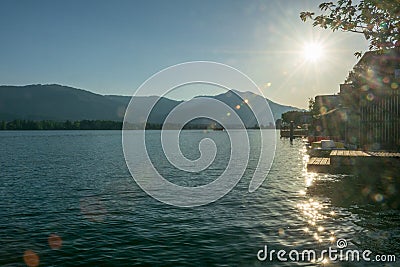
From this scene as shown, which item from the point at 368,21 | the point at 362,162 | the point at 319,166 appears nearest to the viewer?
the point at 368,21

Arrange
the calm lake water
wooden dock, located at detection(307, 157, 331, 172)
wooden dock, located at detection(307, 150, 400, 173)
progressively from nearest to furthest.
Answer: the calm lake water < wooden dock, located at detection(307, 150, 400, 173) < wooden dock, located at detection(307, 157, 331, 172)

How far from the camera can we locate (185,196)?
80.0ft

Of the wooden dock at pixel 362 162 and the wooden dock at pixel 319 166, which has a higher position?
the wooden dock at pixel 362 162

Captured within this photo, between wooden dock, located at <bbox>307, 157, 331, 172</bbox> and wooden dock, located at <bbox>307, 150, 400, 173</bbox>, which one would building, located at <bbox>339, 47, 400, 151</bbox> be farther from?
wooden dock, located at <bbox>307, 150, 400, 173</bbox>

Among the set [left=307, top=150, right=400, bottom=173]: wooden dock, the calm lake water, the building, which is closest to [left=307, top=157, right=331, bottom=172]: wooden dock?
[left=307, top=150, right=400, bottom=173]: wooden dock

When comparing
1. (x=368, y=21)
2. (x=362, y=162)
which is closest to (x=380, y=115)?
(x=362, y=162)

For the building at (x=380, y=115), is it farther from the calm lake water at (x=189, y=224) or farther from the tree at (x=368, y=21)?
the tree at (x=368, y=21)

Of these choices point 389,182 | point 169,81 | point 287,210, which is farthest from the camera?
point 169,81

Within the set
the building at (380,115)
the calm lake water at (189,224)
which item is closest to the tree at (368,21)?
the calm lake water at (189,224)

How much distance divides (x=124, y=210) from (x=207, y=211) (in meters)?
4.43

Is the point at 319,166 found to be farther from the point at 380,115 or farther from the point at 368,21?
the point at 368,21

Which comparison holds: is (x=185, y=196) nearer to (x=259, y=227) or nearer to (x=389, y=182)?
(x=259, y=227)

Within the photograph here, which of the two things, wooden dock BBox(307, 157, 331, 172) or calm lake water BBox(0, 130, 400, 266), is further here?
wooden dock BBox(307, 157, 331, 172)

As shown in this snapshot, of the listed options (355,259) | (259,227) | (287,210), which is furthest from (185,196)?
(355,259)
